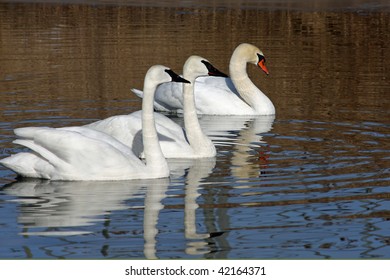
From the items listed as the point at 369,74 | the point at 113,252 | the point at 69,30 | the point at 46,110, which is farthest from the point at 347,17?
the point at 113,252

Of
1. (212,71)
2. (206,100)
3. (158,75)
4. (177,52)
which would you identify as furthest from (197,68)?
(177,52)

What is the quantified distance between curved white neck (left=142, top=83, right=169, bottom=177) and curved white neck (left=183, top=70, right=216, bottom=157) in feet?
3.71

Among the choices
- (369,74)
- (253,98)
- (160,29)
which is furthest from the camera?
(160,29)

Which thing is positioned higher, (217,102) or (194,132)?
(194,132)

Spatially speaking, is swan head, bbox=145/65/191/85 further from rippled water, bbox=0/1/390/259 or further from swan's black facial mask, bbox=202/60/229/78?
swan's black facial mask, bbox=202/60/229/78

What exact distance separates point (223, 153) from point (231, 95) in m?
3.65

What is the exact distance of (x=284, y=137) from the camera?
12.5 metres

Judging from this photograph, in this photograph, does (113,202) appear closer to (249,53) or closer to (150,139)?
(150,139)

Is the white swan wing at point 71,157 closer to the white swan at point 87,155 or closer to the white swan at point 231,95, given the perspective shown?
the white swan at point 87,155

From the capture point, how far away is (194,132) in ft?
37.6

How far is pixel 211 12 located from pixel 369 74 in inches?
454

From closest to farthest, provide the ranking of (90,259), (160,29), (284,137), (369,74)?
1. (90,259)
2. (284,137)
3. (369,74)
4. (160,29)

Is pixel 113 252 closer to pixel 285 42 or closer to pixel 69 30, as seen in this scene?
pixel 285 42

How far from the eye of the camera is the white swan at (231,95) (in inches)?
588
